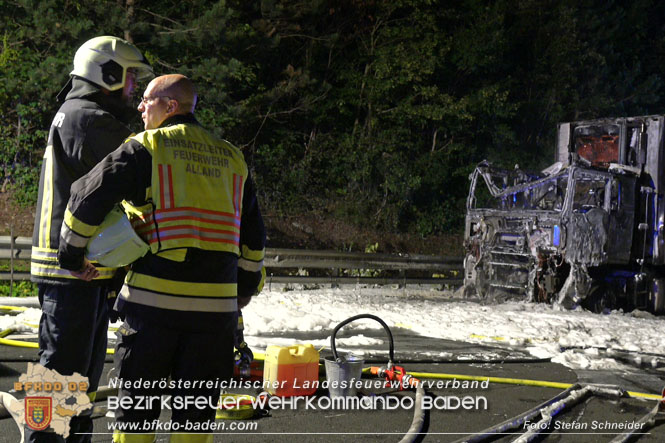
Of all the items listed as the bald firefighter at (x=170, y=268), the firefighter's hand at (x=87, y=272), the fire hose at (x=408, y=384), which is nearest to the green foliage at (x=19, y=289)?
the fire hose at (x=408, y=384)

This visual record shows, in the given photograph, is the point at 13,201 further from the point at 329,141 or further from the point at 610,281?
the point at 610,281

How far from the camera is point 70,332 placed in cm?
336

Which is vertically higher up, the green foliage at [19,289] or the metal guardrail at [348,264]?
the metal guardrail at [348,264]

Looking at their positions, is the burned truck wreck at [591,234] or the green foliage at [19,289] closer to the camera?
Answer: the burned truck wreck at [591,234]

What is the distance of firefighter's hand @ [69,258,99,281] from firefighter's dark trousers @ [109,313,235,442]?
0.41m

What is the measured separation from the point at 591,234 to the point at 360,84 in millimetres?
13178

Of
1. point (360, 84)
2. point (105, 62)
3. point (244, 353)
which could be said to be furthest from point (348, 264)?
point (105, 62)

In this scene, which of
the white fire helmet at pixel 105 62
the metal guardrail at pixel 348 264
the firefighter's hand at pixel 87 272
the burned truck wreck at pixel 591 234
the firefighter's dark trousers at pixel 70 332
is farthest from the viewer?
the metal guardrail at pixel 348 264

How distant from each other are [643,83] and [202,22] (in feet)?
65.1

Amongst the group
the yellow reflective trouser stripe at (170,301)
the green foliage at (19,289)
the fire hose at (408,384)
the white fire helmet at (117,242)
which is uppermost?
the white fire helmet at (117,242)

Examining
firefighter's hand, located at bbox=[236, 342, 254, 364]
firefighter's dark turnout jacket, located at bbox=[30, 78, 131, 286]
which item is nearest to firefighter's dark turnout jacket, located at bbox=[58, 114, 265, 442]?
firefighter's dark turnout jacket, located at bbox=[30, 78, 131, 286]

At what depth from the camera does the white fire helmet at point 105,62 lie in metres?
3.74

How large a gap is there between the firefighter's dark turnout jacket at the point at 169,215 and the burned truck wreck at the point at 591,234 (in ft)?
30.4

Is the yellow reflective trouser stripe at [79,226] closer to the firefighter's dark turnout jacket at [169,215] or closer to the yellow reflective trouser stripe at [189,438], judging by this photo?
the firefighter's dark turnout jacket at [169,215]
